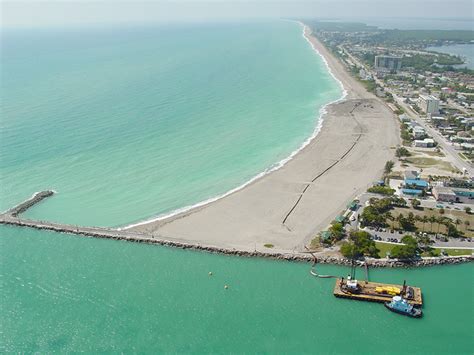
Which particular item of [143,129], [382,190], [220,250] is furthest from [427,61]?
[220,250]

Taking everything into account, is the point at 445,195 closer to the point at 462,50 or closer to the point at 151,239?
the point at 151,239

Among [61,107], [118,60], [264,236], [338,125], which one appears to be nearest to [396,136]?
[338,125]

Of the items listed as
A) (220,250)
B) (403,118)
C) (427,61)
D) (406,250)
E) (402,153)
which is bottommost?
(220,250)

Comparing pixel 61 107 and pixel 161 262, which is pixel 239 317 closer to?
pixel 161 262

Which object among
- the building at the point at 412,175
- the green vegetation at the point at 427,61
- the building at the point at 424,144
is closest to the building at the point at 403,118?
the building at the point at 424,144

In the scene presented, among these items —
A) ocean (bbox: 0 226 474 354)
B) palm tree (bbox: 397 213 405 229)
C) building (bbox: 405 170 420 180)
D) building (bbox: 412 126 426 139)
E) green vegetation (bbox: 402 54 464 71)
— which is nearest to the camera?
ocean (bbox: 0 226 474 354)

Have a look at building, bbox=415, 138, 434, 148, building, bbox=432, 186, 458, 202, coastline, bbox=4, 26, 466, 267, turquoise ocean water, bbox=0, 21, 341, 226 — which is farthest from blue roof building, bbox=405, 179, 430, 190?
turquoise ocean water, bbox=0, 21, 341, 226

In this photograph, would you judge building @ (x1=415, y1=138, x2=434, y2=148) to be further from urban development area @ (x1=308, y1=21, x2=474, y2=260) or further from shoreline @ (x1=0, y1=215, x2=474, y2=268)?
shoreline @ (x1=0, y1=215, x2=474, y2=268)
